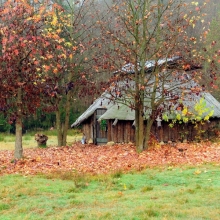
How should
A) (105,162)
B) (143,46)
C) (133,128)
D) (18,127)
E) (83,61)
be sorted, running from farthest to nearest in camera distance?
(83,61)
(133,128)
(143,46)
(105,162)
(18,127)

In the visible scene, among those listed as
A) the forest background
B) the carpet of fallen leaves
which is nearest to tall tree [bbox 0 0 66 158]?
the carpet of fallen leaves

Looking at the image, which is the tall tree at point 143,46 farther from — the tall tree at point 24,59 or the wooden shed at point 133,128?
the tall tree at point 24,59

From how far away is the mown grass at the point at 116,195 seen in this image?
6.02 m

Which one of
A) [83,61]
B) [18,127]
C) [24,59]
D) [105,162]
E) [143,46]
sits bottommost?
[105,162]

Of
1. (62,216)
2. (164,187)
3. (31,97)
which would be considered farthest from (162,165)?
(62,216)

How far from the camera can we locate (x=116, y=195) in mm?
7539

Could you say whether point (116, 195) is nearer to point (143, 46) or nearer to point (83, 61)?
point (143, 46)

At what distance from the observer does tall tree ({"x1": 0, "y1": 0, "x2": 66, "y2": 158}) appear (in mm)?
10414

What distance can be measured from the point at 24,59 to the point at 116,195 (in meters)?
6.27

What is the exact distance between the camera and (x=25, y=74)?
11.8 meters

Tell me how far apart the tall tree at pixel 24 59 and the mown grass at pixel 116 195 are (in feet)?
9.35

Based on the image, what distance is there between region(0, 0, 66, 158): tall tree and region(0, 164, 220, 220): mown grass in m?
2.85

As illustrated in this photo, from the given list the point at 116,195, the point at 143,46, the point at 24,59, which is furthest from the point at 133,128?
the point at 116,195

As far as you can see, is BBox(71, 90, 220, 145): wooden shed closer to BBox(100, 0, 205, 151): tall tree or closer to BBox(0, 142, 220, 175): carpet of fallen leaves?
BBox(100, 0, 205, 151): tall tree
